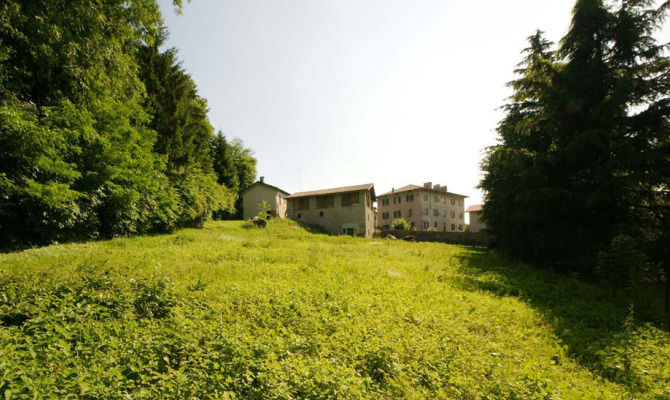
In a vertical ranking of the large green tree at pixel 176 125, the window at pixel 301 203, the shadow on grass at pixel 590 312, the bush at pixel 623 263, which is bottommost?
the shadow on grass at pixel 590 312

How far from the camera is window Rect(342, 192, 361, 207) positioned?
92.3ft

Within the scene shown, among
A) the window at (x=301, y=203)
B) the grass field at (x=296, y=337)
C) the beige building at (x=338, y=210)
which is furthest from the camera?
the window at (x=301, y=203)

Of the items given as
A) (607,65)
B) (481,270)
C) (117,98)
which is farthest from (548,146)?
(117,98)

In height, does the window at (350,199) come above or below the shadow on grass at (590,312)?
above

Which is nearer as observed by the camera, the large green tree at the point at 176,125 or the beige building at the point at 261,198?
A: the large green tree at the point at 176,125

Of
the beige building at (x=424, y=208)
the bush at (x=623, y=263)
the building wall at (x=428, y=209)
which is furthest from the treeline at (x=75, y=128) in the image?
the beige building at (x=424, y=208)

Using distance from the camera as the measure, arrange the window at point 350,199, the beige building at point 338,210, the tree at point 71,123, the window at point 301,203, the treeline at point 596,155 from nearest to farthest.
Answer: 1. the tree at point 71,123
2. the treeline at point 596,155
3. the beige building at point 338,210
4. the window at point 350,199
5. the window at point 301,203

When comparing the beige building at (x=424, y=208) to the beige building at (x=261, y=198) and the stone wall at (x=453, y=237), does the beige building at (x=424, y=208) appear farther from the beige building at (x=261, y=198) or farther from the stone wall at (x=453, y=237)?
the beige building at (x=261, y=198)

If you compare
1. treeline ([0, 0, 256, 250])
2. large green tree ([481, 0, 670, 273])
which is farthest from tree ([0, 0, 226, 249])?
large green tree ([481, 0, 670, 273])

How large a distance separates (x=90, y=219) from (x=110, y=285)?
898 cm

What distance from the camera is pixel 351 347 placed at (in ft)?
13.6

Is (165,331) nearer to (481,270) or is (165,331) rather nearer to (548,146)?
(481,270)

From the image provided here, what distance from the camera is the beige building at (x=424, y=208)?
47344 millimetres

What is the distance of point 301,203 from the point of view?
3200cm
